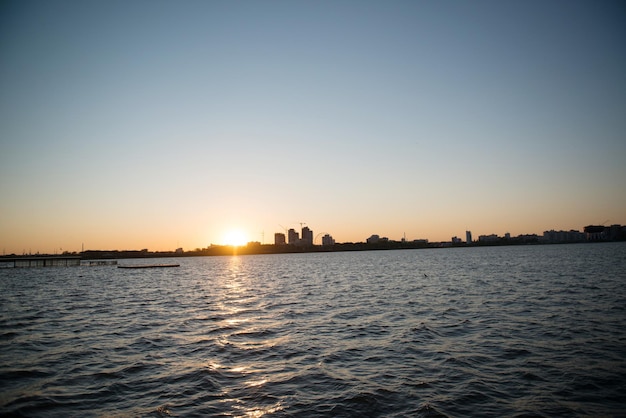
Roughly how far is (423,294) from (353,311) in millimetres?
13491

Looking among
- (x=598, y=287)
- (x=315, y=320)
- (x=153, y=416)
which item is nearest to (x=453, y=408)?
Answer: (x=153, y=416)

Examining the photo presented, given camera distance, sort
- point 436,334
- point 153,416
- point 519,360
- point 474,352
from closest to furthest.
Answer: point 153,416, point 519,360, point 474,352, point 436,334

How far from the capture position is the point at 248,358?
18609 millimetres

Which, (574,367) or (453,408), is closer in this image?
(453,408)

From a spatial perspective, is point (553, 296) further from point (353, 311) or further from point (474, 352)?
point (474, 352)

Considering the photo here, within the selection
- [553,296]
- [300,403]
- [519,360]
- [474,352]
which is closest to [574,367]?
[519,360]

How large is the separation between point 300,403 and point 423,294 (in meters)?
31.6

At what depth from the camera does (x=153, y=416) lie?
1199 cm

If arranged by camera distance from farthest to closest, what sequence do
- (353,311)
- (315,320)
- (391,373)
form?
(353,311) < (315,320) < (391,373)

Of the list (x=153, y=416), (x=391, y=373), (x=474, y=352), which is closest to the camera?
(x=153, y=416)

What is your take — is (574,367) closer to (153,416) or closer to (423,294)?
(153,416)

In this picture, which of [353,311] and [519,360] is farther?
[353,311]

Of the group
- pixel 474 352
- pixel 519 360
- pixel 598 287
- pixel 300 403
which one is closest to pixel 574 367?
pixel 519 360

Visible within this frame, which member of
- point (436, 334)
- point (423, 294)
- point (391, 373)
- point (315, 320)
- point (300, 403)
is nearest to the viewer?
point (300, 403)
